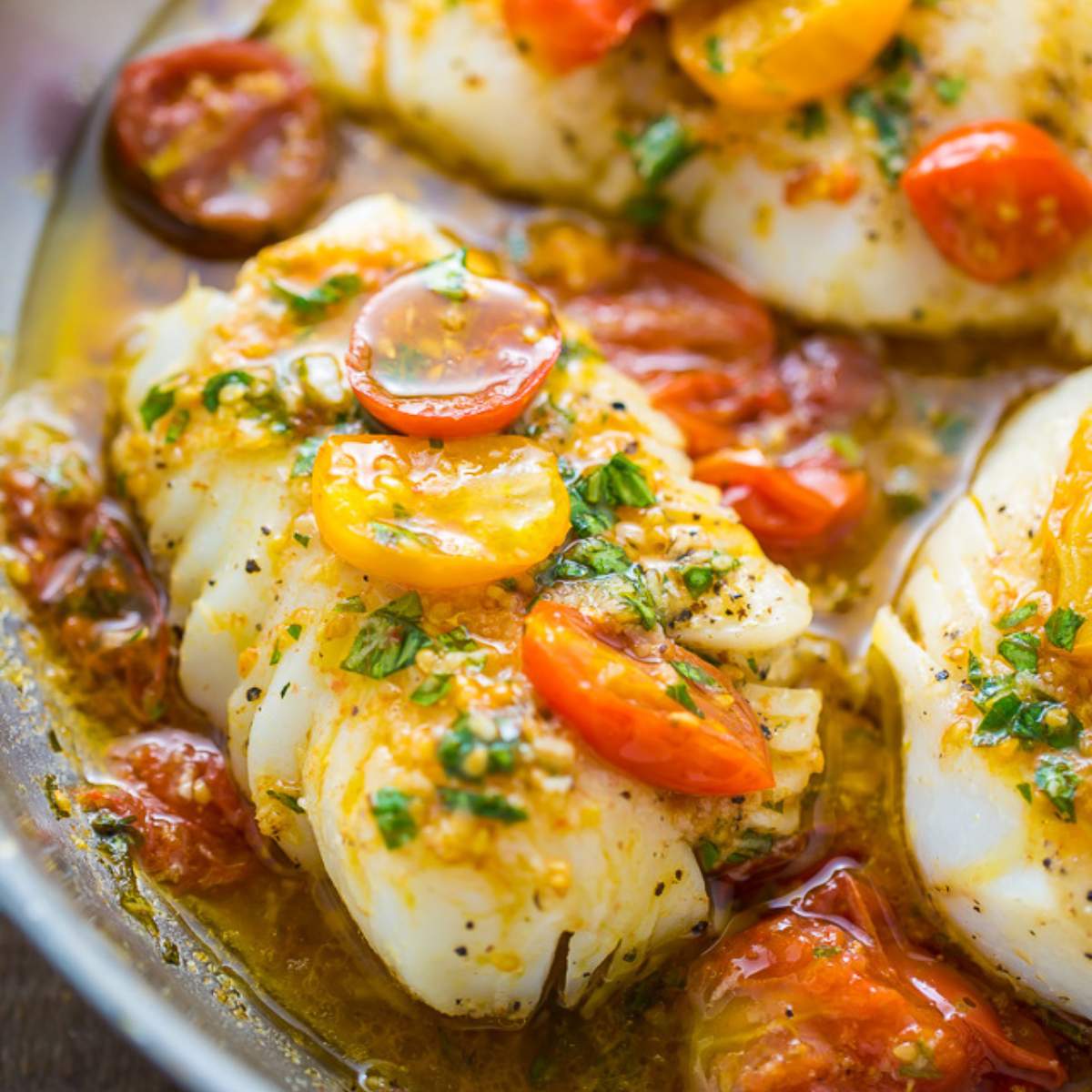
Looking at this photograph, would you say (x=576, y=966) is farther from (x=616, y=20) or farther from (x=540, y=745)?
(x=616, y=20)

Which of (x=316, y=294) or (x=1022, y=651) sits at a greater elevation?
(x=316, y=294)

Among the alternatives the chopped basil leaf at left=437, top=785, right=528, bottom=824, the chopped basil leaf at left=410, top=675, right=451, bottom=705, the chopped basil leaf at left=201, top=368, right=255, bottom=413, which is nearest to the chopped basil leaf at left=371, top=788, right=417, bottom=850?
the chopped basil leaf at left=437, top=785, right=528, bottom=824

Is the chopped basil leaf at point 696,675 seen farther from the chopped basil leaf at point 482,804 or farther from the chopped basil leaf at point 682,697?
the chopped basil leaf at point 482,804

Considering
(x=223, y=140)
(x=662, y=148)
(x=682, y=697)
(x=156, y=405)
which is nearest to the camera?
(x=682, y=697)

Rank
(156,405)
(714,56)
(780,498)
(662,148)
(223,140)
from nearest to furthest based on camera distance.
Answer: (156,405), (780,498), (714,56), (662,148), (223,140)

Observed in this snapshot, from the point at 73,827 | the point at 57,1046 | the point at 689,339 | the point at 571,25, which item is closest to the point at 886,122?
the point at 689,339

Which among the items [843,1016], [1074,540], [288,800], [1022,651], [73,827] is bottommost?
→ [843,1016]

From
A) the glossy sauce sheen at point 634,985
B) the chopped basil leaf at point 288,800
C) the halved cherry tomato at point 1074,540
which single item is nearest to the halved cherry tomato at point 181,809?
the glossy sauce sheen at point 634,985

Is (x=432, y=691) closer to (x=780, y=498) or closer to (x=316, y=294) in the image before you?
(x=316, y=294)
